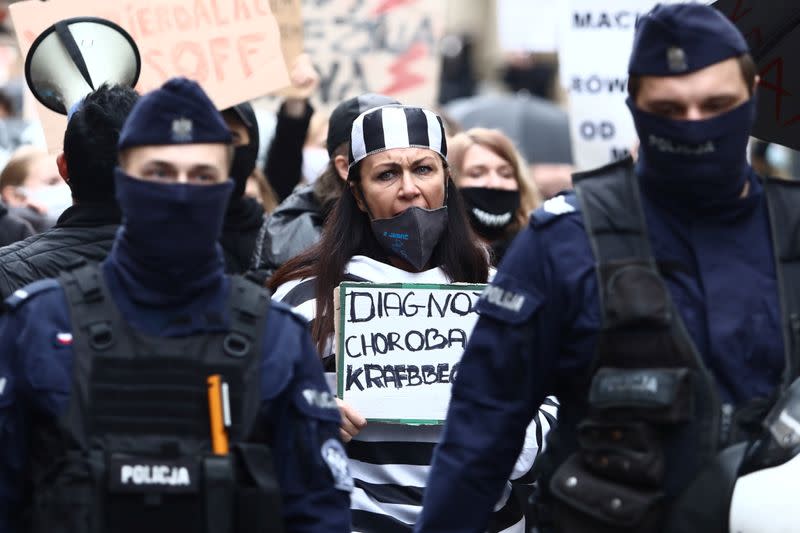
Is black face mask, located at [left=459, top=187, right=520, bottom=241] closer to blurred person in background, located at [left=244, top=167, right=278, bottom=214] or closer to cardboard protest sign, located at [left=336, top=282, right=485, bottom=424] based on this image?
blurred person in background, located at [left=244, top=167, right=278, bottom=214]

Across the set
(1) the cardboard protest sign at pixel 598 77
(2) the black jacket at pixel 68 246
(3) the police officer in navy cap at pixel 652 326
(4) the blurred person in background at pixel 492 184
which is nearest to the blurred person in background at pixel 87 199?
(2) the black jacket at pixel 68 246

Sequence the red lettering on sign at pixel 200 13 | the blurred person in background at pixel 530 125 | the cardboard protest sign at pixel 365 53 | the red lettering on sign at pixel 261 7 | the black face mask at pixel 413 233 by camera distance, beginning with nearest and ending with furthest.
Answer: the black face mask at pixel 413 233
the red lettering on sign at pixel 200 13
the red lettering on sign at pixel 261 7
the cardboard protest sign at pixel 365 53
the blurred person in background at pixel 530 125

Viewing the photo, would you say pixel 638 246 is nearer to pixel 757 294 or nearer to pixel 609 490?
pixel 757 294

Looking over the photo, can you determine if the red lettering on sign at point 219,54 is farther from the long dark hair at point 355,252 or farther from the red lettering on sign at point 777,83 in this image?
the red lettering on sign at point 777,83

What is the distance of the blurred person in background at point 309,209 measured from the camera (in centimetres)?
654

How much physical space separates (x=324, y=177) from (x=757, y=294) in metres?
3.12

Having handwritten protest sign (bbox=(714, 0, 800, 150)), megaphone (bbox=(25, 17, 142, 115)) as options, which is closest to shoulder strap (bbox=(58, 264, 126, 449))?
handwritten protest sign (bbox=(714, 0, 800, 150))

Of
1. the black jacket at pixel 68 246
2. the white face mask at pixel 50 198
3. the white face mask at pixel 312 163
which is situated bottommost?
the white face mask at pixel 312 163

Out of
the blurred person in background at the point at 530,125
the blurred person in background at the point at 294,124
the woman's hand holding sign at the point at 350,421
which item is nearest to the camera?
the woman's hand holding sign at the point at 350,421

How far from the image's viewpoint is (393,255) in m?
5.61

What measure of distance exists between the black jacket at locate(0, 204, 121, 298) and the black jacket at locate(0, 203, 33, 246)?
1.55 meters

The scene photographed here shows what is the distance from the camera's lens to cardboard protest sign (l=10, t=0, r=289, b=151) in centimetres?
716

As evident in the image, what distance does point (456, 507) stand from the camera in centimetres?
402

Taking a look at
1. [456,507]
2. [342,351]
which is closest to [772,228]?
[456,507]
